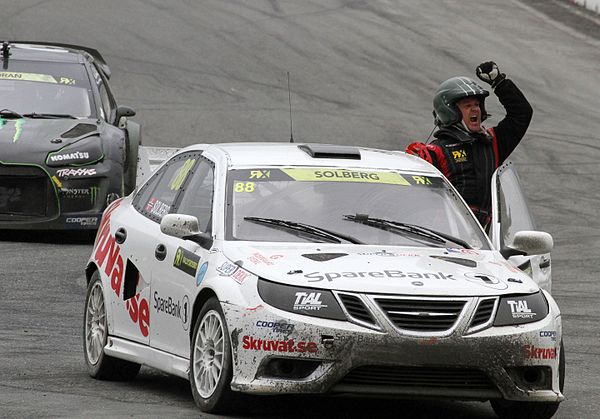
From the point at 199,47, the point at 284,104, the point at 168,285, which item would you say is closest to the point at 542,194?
the point at 284,104

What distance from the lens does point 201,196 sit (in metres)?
9.20

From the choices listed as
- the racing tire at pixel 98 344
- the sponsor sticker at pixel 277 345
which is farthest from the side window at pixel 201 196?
the sponsor sticker at pixel 277 345

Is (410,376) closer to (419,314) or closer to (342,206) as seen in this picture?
(419,314)

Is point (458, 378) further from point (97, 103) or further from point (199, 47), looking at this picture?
point (199, 47)

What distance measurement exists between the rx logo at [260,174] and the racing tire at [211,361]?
3.32 ft

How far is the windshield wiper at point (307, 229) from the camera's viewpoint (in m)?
8.70

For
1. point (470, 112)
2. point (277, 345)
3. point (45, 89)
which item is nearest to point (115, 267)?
point (277, 345)

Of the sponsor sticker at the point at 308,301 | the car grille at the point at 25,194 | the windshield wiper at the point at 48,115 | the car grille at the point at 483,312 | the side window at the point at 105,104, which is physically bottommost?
the car grille at the point at 25,194

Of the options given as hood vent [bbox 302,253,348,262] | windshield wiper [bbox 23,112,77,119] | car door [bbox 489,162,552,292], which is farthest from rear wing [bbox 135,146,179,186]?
hood vent [bbox 302,253,348,262]

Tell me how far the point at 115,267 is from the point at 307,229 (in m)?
1.48

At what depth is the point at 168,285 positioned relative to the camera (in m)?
8.93

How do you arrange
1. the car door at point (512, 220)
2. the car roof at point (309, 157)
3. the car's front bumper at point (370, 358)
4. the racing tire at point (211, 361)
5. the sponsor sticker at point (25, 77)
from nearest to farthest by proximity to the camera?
the car's front bumper at point (370, 358) → the racing tire at point (211, 361) → the car roof at point (309, 157) → the car door at point (512, 220) → the sponsor sticker at point (25, 77)

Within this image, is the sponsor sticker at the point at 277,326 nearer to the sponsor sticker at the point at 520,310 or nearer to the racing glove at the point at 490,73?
the sponsor sticker at the point at 520,310

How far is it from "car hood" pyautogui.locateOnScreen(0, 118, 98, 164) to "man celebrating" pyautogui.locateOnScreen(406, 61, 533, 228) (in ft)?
20.1
